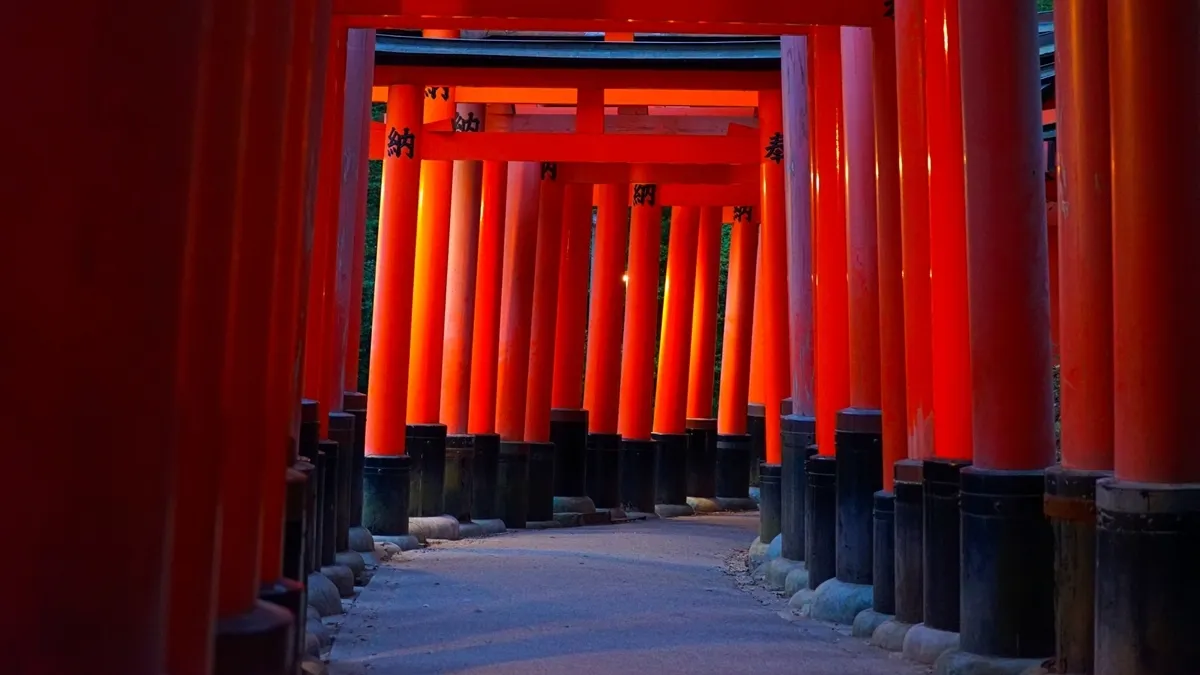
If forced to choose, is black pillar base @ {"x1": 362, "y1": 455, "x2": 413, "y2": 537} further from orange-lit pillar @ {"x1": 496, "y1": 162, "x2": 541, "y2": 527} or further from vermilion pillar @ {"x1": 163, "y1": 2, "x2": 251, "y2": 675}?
vermilion pillar @ {"x1": 163, "y1": 2, "x2": 251, "y2": 675}

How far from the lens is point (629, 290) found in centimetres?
1769

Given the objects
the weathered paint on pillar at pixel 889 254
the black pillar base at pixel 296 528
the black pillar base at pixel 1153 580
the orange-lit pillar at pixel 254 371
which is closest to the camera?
the orange-lit pillar at pixel 254 371

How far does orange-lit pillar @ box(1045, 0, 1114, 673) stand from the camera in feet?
16.5

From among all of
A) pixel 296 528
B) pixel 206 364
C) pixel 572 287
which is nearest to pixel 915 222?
pixel 296 528

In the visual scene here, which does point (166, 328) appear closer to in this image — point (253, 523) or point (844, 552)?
point (253, 523)

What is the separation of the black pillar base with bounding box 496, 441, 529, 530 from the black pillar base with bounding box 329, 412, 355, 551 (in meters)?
4.19

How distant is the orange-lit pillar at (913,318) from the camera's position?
680 centimetres

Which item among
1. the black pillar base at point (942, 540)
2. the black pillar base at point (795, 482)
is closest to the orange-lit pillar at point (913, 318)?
the black pillar base at point (942, 540)

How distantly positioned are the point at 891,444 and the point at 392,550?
529cm

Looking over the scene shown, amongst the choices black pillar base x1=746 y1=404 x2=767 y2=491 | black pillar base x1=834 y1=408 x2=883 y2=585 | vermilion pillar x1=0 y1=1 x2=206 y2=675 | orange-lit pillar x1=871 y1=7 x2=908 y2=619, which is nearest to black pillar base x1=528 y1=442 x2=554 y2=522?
black pillar base x1=746 y1=404 x2=767 y2=491

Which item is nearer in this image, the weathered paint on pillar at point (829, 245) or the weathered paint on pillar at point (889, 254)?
the weathered paint on pillar at point (889, 254)

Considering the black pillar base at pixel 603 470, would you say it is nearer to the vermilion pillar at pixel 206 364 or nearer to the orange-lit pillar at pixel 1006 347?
the orange-lit pillar at pixel 1006 347

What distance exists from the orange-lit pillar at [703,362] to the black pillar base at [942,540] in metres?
12.2

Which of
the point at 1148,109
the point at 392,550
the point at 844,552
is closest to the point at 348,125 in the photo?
the point at 392,550
